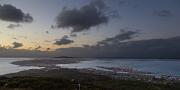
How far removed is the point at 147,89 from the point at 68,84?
27.3m

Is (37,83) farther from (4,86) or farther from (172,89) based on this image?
(172,89)

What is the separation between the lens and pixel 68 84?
43406mm

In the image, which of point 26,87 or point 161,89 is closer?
point 26,87

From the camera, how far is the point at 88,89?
4050cm

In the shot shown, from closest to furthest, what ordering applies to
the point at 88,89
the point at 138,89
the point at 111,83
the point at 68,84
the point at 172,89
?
Answer: 1. the point at 88,89
2. the point at 68,84
3. the point at 138,89
4. the point at 172,89
5. the point at 111,83

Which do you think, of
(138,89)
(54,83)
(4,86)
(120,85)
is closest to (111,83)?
(120,85)

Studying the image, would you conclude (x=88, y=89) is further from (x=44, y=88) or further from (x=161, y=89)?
(x=161, y=89)

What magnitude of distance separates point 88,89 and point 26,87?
9.04 metres

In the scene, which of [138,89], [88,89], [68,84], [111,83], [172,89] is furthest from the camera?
[111,83]

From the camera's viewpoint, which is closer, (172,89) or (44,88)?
(44,88)

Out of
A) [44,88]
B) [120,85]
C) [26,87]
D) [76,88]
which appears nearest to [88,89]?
[76,88]

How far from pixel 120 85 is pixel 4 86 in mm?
36984

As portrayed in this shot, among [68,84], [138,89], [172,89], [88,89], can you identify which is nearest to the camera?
[88,89]

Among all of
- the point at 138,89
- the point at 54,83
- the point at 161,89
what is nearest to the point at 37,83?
the point at 54,83
